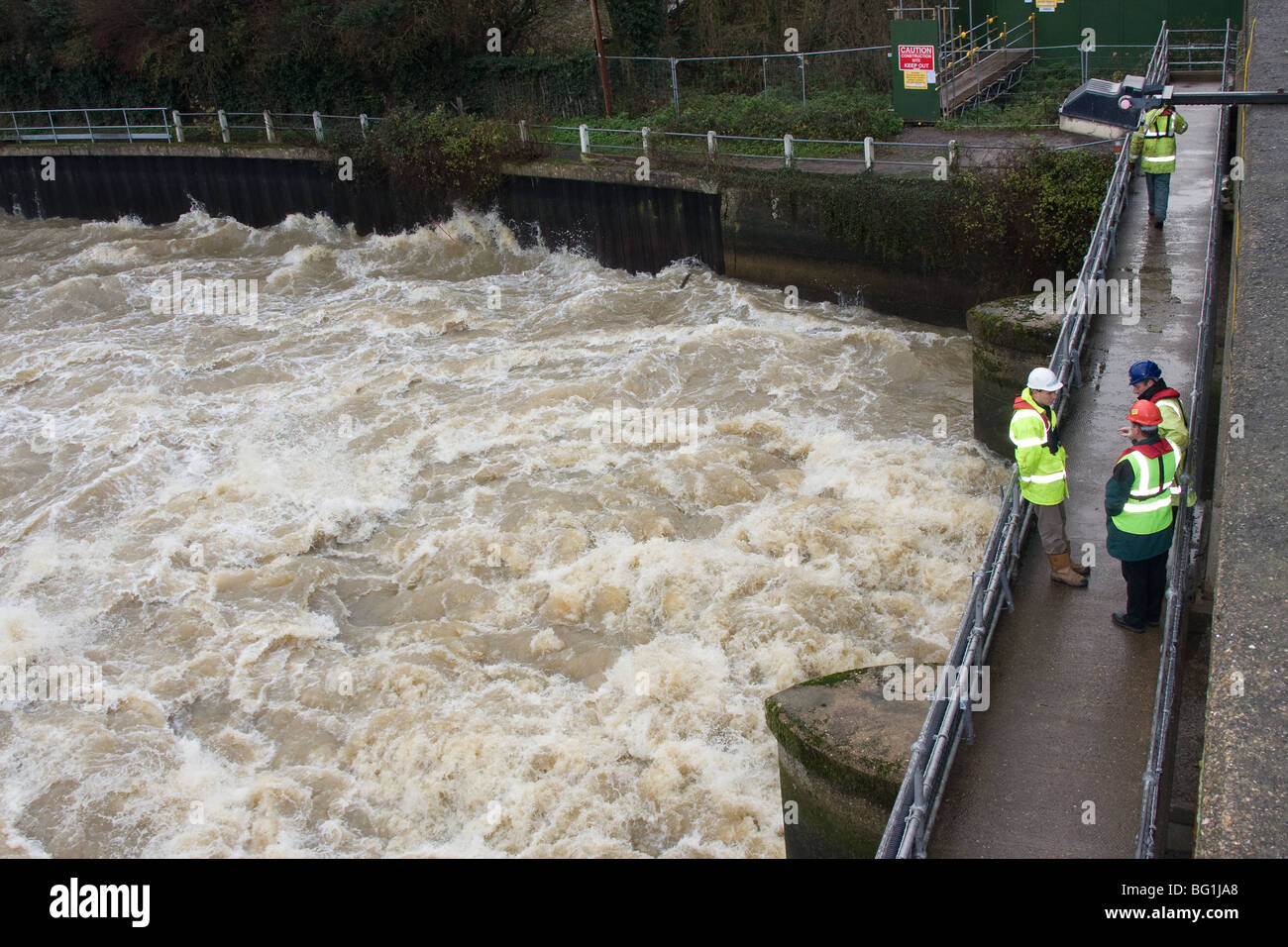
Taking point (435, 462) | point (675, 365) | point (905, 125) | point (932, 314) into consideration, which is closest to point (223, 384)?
point (435, 462)

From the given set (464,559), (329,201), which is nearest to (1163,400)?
(464,559)

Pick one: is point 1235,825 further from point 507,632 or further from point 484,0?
point 484,0

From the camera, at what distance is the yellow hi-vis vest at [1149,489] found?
281 inches

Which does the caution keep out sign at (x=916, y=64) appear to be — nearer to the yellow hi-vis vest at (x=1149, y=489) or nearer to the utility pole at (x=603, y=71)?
the utility pole at (x=603, y=71)

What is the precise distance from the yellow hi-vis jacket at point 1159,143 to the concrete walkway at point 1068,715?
3645mm

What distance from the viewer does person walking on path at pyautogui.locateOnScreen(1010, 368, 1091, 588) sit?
316 inches

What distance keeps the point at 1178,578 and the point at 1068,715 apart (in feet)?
3.80

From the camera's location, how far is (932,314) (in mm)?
18188

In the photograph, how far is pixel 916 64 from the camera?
2067cm

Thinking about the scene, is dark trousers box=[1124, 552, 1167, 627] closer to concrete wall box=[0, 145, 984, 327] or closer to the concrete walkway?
the concrete walkway

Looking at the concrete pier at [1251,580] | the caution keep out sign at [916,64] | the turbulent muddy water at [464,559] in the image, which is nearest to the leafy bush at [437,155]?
the turbulent muddy water at [464,559]

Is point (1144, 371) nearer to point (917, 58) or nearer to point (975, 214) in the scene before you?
point (975, 214)

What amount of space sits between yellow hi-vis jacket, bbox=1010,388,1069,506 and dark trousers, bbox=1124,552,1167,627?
0.77 metres

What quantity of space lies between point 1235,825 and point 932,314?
1428cm
